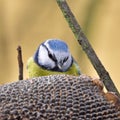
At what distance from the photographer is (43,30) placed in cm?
350

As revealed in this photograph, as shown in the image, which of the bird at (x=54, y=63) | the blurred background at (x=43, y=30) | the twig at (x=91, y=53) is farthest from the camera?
the blurred background at (x=43, y=30)

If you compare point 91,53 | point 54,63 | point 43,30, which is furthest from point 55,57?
point 43,30

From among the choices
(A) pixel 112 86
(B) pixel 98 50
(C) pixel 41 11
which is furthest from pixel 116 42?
(A) pixel 112 86

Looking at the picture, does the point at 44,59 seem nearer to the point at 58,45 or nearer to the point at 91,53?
the point at 58,45

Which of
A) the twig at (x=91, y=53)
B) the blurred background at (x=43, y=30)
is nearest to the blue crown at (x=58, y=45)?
the twig at (x=91, y=53)

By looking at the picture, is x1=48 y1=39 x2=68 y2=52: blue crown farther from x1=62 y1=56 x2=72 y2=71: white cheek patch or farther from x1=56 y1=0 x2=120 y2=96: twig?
x1=56 y1=0 x2=120 y2=96: twig

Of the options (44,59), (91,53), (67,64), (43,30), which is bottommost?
(91,53)

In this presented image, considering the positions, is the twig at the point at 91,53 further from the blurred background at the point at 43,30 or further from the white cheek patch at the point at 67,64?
the blurred background at the point at 43,30

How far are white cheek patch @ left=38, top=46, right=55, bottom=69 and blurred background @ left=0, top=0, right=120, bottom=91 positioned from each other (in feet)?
3.28

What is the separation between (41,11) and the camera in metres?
3.37

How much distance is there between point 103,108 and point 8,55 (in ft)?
8.18

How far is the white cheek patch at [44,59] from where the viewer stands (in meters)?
2.18

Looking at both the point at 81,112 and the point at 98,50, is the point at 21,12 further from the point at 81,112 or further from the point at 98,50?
the point at 81,112

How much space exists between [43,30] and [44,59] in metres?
1.24
